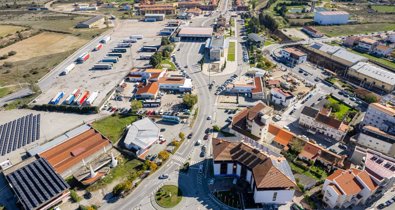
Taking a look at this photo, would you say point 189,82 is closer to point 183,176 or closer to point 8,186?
point 183,176

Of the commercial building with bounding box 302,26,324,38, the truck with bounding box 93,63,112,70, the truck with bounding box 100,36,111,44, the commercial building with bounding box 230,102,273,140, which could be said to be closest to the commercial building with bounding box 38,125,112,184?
the commercial building with bounding box 230,102,273,140

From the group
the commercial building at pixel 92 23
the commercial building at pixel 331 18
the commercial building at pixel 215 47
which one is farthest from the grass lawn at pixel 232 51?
the commercial building at pixel 92 23

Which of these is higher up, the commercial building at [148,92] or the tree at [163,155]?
the commercial building at [148,92]

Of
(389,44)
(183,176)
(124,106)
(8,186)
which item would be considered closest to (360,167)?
(183,176)

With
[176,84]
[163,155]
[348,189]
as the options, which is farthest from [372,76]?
[163,155]

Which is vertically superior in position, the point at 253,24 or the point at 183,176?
the point at 253,24

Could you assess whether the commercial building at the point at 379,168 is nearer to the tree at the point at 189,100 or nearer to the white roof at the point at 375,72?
the white roof at the point at 375,72

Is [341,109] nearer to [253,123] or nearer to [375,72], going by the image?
[375,72]
